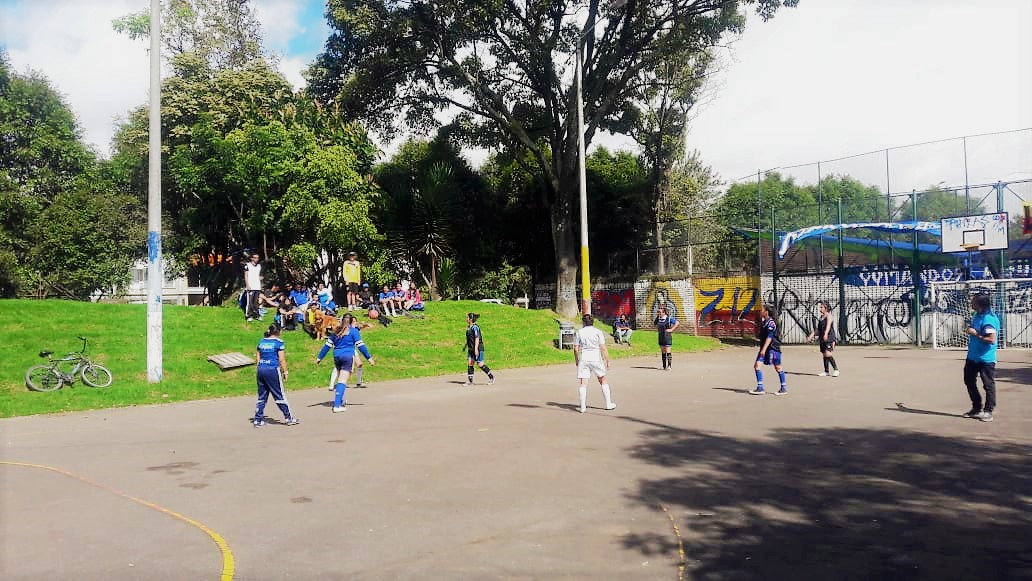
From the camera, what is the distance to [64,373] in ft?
51.5

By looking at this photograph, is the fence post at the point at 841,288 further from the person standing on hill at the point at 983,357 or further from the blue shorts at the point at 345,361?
the blue shorts at the point at 345,361

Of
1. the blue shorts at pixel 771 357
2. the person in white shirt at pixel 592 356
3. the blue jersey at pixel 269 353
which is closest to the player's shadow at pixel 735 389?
the blue shorts at pixel 771 357

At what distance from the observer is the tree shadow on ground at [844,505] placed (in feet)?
16.8

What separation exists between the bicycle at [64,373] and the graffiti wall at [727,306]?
22719mm

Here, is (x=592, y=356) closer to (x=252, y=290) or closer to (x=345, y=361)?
(x=345, y=361)

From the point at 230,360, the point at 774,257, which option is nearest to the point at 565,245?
the point at 774,257

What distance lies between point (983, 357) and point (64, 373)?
1653cm

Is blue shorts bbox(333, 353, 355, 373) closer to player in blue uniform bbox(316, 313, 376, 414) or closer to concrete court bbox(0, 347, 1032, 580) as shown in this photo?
player in blue uniform bbox(316, 313, 376, 414)

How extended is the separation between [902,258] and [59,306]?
1065 inches

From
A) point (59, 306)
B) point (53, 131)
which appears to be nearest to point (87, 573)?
point (59, 306)

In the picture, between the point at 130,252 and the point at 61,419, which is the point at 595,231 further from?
the point at 61,419

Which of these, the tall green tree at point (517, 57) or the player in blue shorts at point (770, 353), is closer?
the player in blue shorts at point (770, 353)

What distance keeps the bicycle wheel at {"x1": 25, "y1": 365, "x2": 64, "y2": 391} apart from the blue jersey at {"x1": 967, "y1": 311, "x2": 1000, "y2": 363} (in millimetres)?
16379

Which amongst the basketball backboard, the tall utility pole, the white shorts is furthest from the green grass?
the basketball backboard
